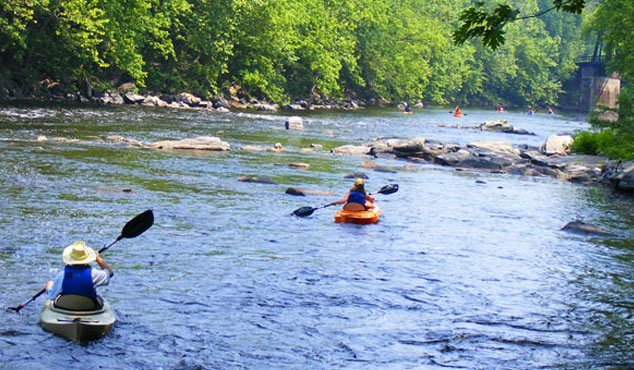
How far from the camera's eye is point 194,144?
25.4m

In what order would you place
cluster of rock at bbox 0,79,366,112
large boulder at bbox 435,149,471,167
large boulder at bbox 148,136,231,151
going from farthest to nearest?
cluster of rock at bbox 0,79,366,112
large boulder at bbox 435,149,471,167
large boulder at bbox 148,136,231,151

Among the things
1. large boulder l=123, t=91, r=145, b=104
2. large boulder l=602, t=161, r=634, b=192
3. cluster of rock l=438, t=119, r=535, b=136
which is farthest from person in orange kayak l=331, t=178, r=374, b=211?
cluster of rock l=438, t=119, r=535, b=136

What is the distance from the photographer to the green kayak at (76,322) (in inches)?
303

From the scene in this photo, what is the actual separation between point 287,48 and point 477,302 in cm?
4251

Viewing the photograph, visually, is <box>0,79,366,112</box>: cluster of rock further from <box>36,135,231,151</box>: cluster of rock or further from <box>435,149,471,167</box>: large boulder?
<box>435,149,471,167</box>: large boulder

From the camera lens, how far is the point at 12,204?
1400 cm

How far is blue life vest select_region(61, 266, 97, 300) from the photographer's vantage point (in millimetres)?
7781

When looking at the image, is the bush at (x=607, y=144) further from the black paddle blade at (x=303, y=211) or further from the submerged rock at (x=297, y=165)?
the black paddle blade at (x=303, y=211)

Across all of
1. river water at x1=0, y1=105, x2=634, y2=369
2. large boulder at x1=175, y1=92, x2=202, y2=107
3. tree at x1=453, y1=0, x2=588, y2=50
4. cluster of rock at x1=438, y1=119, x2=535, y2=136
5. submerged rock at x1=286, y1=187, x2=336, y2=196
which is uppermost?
tree at x1=453, y1=0, x2=588, y2=50

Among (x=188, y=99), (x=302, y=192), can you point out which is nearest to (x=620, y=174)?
(x=302, y=192)

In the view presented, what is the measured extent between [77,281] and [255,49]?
144 feet

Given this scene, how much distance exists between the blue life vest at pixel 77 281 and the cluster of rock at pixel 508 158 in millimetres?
18788

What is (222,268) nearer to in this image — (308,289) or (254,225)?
(308,289)

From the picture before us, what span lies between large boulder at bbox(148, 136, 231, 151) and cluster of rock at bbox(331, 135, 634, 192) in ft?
15.1
